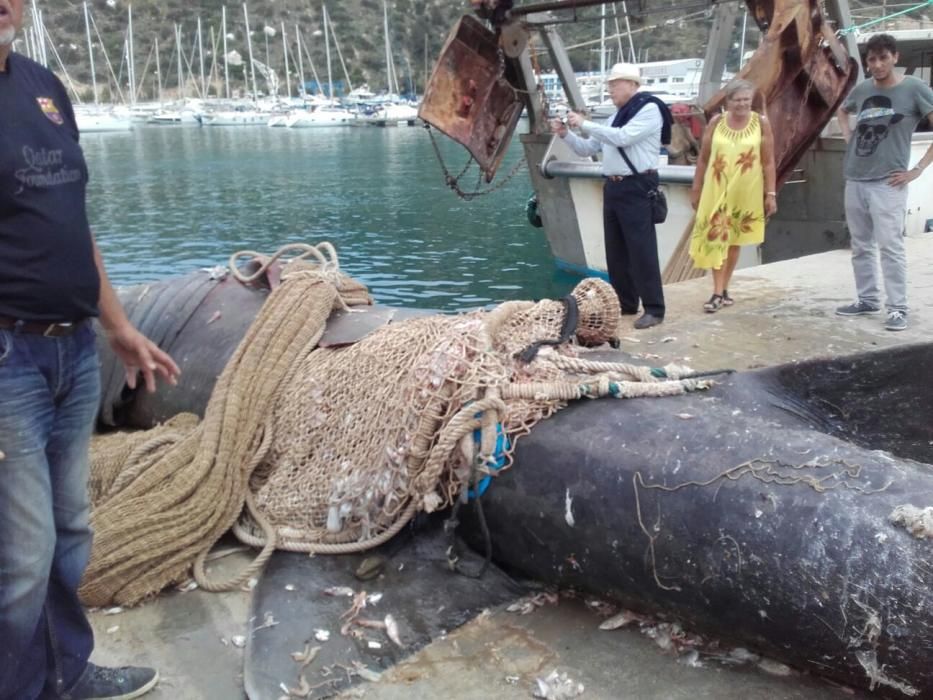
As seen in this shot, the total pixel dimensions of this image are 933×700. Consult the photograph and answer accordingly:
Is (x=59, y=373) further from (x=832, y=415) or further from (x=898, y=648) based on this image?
(x=832, y=415)

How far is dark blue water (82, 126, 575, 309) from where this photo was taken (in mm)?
16750

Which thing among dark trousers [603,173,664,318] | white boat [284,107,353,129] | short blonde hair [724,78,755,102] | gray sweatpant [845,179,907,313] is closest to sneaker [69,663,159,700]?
dark trousers [603,173,664,318]

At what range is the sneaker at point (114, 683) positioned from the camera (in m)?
2.81

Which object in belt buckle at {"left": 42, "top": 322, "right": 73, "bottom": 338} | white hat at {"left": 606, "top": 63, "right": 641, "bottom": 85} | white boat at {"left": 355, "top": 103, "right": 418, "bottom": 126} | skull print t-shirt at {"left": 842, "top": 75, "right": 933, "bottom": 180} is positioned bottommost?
belt buckle at {"left": 42, "top": 322, "right": 73, "bottom": 338}

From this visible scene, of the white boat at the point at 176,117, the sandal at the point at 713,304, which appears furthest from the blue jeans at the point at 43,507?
the white boat at the point at 176,117

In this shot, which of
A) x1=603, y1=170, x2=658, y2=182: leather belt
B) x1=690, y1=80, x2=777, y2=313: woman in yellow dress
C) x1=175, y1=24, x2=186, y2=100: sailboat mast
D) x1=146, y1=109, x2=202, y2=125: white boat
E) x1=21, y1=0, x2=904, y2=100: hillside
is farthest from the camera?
x1=21, y1=0, x2=904, y2=100: hillside

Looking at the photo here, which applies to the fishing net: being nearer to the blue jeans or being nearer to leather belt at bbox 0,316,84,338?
the blue jeans

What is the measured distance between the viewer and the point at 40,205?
2.37 m

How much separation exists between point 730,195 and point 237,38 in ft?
352

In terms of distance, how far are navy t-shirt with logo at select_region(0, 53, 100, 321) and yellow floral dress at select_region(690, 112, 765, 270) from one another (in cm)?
528

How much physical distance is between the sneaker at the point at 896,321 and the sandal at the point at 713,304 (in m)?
1.21

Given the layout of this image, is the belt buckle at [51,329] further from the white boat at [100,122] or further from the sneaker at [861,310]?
the white boat at [100,122]

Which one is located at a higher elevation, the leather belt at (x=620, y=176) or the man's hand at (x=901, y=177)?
the leather belt at (x=620, y=176)

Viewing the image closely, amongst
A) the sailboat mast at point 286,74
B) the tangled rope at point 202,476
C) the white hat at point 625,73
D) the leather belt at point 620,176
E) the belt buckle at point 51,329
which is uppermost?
the sailboat mast at point 286,74
